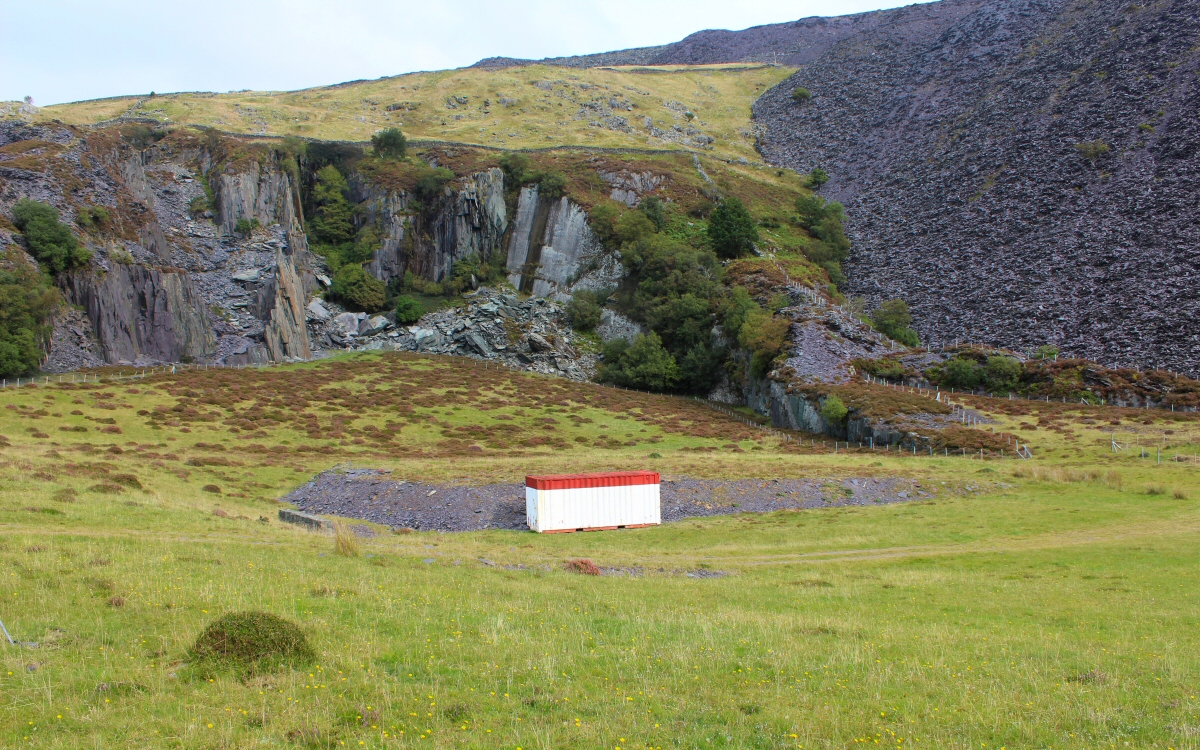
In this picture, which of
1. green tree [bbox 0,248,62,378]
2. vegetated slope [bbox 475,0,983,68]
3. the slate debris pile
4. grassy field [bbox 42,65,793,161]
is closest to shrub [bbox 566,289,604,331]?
the slate debris pile

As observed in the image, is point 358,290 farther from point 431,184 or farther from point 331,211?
point 431,184

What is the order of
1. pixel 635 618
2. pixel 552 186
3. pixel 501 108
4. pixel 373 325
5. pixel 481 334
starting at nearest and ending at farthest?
1. pixel 635 618
2. pixel 481 334
3. pixel 373 325
4. pixel 552 186
5. pixel 501 108

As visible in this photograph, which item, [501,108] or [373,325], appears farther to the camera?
[501,108]

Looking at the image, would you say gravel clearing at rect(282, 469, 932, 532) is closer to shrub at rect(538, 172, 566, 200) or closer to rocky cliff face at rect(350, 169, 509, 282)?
rocky cliff face at rect(350, 169, 509, 282)

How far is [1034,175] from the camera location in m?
89.6

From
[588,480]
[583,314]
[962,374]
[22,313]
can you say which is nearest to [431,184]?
[583,314]

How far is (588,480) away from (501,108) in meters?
118

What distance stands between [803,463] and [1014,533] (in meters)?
15.2

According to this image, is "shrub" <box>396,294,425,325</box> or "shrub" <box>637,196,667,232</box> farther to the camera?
"shrub" <box>637,196,667,232</box>

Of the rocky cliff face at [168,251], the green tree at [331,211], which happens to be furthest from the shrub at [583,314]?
the green tree at [331,211]

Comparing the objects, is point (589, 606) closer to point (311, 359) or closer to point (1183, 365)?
point (1183, 365)

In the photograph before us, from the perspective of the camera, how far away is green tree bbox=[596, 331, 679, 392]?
77.6 m

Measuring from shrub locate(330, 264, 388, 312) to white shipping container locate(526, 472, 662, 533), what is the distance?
61.0 m

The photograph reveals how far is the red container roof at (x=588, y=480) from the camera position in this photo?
109 feet
